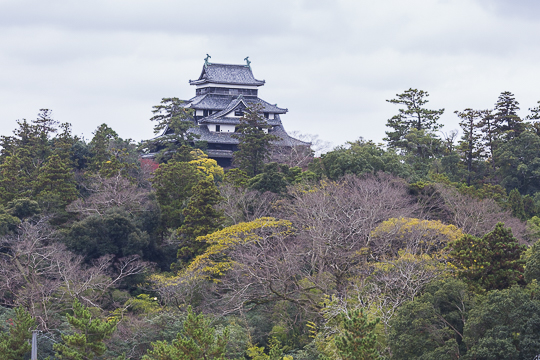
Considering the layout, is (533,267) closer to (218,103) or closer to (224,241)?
(224,241)

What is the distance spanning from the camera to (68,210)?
92.8 feet

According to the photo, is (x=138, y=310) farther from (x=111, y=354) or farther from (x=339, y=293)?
(x=339, y=293)

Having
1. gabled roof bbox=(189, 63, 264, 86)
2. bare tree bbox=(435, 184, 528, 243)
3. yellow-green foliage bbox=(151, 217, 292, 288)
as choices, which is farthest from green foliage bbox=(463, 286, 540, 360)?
gabled roof bbox=(189, 63, 264, 86)

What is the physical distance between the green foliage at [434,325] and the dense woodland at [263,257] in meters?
0.04

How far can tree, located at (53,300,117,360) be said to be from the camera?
18.4m

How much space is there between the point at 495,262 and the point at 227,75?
36078 mm

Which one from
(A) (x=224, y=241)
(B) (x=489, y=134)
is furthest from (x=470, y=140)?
(A) (x=224, y=241)

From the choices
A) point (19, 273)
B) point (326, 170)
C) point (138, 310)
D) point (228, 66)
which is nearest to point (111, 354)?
point (138, 310)

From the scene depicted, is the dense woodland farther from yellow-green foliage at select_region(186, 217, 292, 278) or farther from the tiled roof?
the tiled roof

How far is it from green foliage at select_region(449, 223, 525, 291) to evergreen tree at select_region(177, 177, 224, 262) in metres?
11.3

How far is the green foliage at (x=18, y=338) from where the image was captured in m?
19.1

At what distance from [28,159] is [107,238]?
891cm

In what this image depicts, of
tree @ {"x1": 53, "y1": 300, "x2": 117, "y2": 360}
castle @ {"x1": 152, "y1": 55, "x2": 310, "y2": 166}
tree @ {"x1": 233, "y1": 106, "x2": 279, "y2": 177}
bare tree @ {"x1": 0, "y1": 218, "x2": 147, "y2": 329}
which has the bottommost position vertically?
tree @ {"x1": 53, "y1": 300, "x2": 117, "y2": 360}

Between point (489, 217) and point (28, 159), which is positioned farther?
point (28, 159)
